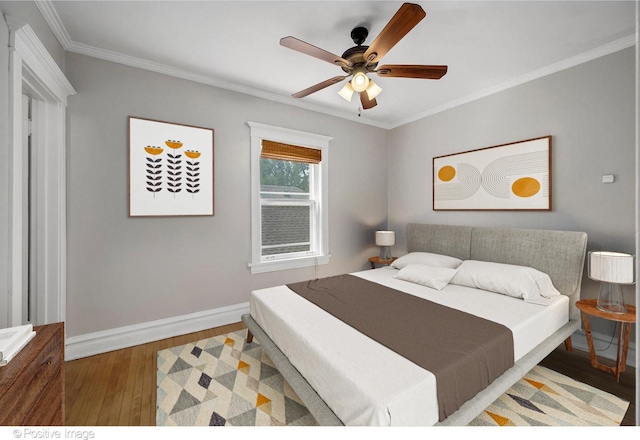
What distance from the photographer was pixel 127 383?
195 centimetres

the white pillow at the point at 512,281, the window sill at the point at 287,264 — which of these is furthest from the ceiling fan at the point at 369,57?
the window sill at the point at 287,264

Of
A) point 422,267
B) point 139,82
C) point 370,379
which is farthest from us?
point 422,267

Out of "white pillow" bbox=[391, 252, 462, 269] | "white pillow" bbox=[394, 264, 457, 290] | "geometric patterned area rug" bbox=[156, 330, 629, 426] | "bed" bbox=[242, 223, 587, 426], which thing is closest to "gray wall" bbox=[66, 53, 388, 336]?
"geometric patterned area rug" bbox=[156, 330, 629, 426]

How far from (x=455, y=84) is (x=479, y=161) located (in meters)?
0.91

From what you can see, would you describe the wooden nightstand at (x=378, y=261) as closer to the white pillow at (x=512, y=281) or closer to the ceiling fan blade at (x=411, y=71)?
the white pillow at (x=512, y=281)

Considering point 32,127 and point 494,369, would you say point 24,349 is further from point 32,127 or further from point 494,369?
point 494,369

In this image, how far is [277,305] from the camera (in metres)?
2.08

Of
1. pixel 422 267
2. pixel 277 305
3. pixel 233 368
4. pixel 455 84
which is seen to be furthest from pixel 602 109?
pixel 233 368

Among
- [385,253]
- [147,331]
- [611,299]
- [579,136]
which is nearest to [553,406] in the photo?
[611,299]

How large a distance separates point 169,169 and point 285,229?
58.2 inches

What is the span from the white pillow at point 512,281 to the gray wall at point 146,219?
1936 mm

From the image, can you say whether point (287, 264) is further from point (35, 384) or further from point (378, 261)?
point (35, 384)

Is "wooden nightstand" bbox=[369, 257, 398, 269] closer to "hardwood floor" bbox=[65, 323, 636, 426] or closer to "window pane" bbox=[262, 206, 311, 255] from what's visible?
"window pane" bbox=[262, 206, 311, 255]
